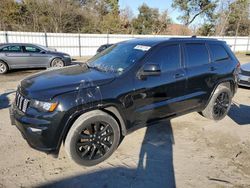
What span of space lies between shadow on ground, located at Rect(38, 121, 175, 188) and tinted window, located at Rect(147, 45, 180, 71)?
1434 millimetres

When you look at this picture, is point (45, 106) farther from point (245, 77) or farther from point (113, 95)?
point (245, 77)

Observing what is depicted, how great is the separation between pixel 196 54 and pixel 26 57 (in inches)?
374

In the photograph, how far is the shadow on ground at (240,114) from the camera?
5.31 m

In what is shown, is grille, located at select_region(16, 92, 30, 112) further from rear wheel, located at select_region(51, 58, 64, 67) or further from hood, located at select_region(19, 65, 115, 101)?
rear wheel, located at select_region(51, 58, 64, 67)

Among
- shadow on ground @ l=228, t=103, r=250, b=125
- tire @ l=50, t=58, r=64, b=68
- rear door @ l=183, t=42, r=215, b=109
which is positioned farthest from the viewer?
tire @ l=50, t=58, r=64, b=68

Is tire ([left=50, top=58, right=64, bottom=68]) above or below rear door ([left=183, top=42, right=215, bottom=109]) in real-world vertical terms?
below

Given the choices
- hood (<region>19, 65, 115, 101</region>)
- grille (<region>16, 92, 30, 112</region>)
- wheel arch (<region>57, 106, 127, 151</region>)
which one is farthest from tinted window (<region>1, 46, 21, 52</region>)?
wheel arch (<region>57, 106, 127, 151</region>)

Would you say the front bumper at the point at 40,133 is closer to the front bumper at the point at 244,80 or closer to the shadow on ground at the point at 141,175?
the shadow on ground at the point at 141,175

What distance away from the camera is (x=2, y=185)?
2.98 meters

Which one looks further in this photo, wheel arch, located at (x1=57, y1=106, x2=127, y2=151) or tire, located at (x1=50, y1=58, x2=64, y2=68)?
tire, located at (x1=50, y1=58, x2=64, y2=68)

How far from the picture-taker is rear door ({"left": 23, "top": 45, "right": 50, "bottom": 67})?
38.7 feet

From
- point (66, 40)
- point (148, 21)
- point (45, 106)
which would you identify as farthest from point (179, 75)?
point (148, 21)

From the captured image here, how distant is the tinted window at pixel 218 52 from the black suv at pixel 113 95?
0.19 feet

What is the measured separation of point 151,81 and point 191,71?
1069mm
